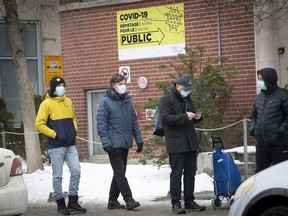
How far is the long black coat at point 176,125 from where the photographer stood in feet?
30.6

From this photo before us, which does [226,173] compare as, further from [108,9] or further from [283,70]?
[108,9]

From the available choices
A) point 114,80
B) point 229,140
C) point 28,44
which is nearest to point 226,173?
point 114,80

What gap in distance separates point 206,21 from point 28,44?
5.80m

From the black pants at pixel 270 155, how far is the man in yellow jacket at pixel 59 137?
2.57 metres

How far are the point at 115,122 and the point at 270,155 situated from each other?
7.46 feet

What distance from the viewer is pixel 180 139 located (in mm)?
9445

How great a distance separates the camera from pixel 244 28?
14.0 metres

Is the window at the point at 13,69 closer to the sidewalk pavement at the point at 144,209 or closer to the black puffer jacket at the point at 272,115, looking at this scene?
the sidewalk pavement at the point at 144,209

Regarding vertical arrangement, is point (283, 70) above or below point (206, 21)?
below

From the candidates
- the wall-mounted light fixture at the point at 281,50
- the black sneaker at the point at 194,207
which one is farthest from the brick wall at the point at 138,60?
the black sneaker at the point at 194,207

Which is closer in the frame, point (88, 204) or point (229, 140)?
point (88, 204)

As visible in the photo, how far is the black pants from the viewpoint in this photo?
889 cm

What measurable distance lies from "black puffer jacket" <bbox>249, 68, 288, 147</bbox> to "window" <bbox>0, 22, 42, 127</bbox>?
10.2 meters

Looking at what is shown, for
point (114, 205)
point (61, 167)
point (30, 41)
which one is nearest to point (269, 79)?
point (114, 205)
